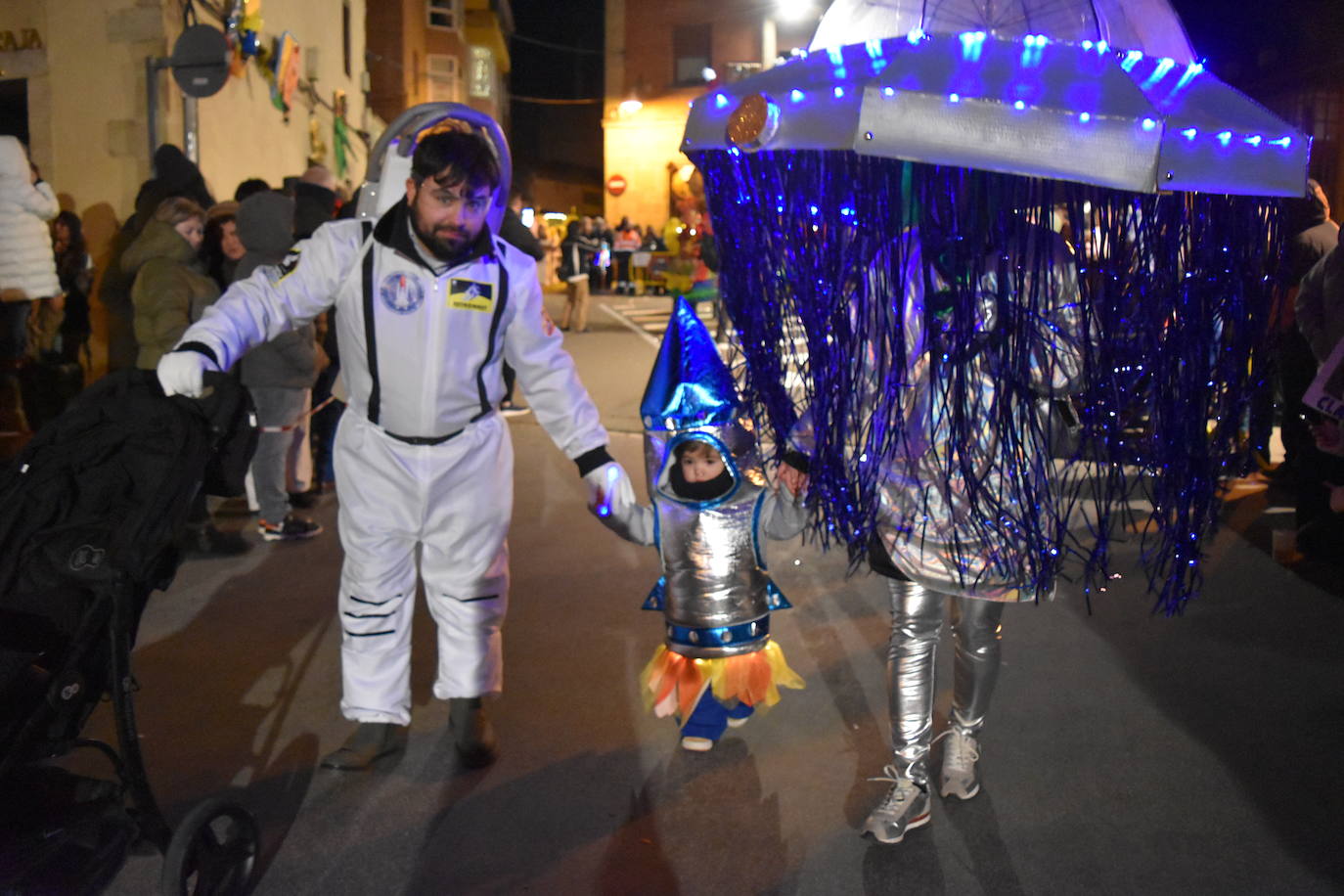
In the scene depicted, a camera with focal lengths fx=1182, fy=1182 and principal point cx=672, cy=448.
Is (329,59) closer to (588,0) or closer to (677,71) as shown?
(677,71)

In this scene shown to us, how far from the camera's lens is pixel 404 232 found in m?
3.56

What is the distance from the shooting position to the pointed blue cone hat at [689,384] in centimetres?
370

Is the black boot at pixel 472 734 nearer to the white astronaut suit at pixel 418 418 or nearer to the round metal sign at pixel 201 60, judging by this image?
the white astronaut suit at pixel 418 418

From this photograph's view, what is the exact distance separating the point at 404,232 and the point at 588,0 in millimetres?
47837

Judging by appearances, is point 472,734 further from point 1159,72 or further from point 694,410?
point 1159,72

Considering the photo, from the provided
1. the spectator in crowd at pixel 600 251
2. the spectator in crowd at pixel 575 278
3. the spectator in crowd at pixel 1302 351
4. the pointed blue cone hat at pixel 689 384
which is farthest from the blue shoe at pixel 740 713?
the spectator in crowd at pixel 600 251

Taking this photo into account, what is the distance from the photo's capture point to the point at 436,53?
40531mm

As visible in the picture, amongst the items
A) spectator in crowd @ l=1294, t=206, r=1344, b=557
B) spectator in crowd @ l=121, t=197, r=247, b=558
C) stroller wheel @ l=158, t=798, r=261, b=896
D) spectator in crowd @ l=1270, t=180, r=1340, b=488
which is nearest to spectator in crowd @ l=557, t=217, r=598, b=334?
spectator in crowd @ l=121, t=197, r=247, b=558

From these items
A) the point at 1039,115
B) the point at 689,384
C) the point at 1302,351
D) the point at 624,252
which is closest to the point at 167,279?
the point at 689,384

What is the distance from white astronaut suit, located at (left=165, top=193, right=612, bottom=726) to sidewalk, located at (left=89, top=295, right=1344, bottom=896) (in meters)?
0.42

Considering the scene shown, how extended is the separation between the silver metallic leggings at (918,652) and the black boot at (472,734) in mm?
1301

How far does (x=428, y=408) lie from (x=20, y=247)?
4.71m

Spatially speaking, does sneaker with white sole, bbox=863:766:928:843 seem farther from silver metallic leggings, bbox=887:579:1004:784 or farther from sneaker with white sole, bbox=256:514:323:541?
sneaker with white sole, bbox=256:514:323:541

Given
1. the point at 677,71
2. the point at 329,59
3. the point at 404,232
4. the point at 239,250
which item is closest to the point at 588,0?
the point at 677,71
